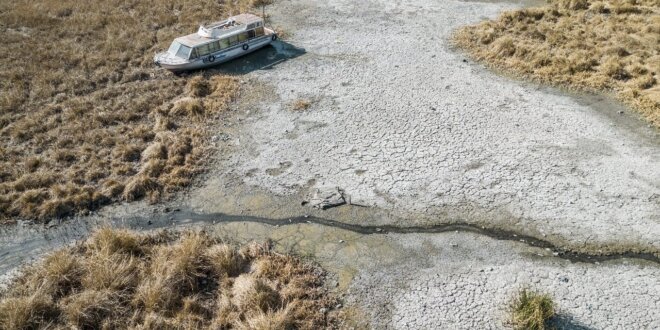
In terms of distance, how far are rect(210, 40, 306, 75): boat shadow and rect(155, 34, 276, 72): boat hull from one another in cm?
20

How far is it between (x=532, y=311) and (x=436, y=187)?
4.59 meters

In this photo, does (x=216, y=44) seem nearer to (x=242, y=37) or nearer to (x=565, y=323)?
(x=242, y=37)

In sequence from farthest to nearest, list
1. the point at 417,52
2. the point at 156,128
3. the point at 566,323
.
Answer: the point at 417,52, the point at 156,128, the point at 566,323

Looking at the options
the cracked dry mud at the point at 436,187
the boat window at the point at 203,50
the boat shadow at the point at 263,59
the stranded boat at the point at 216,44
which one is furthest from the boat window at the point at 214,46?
the cracked dry mud at the point at 436,187

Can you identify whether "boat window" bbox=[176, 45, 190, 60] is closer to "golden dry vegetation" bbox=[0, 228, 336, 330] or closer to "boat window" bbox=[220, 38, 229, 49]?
"boat window" bbox=[220, 38, 229, 49]

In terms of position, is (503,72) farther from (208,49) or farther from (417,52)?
(208,49)

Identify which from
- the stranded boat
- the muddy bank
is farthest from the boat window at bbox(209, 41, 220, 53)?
the muddy bank

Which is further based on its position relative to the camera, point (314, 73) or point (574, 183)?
point (314, 73)

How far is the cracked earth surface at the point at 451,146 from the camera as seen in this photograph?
1275cm

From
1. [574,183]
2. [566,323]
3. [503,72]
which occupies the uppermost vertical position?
[503,72]

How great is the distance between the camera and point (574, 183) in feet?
43.9

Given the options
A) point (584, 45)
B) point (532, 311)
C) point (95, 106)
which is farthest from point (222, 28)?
point (532, 311)

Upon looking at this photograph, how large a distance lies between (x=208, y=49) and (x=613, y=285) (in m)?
15.3

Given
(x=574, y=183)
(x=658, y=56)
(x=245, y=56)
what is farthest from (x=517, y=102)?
(x=245, y=56)
